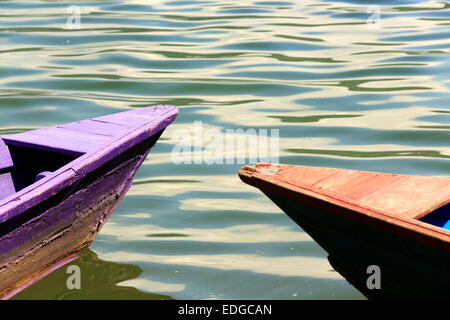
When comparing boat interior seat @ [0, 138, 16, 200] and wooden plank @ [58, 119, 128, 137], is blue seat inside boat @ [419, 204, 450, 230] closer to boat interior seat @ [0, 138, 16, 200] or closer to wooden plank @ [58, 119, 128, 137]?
wooden plank @ [58, 119, 128, 137]

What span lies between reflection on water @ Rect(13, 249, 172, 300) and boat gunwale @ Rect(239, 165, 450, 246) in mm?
1054

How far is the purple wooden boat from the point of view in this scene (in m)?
4.95

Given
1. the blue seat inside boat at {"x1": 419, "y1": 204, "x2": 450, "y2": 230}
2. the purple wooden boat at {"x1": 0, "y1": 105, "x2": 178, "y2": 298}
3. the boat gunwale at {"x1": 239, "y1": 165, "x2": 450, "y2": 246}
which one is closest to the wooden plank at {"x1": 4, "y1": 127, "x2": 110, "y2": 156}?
the purple wooden boat at {"x1": 0, "y1": 105, "x2": 178, "y2": 298}

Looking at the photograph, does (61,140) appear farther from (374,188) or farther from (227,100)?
(227,100)

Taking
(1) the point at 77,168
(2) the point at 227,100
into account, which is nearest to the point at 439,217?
(1) the point at 77,168

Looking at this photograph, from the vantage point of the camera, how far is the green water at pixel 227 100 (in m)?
5.73

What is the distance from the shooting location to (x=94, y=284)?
5523mm

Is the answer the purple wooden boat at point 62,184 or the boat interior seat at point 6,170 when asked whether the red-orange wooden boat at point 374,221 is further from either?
the boat interior seat at point 6,170

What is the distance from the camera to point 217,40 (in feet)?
36.9

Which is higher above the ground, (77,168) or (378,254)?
(77,168)

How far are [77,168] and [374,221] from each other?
5.35ft

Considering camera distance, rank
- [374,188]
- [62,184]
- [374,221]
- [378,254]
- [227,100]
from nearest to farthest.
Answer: [374,221] < [378,254] < [374,188] < [62,184] < [227,100]
